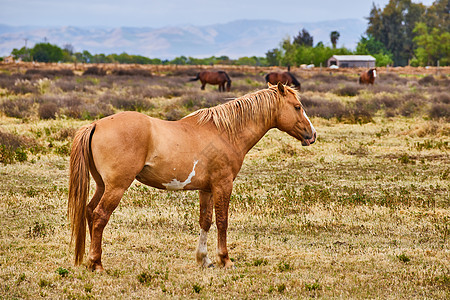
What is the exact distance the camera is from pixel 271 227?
25.2ft

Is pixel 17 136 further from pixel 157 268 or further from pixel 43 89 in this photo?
pixel 43 89

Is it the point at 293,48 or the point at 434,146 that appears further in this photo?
the point at 293,48

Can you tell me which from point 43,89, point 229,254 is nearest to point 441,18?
point 43,89

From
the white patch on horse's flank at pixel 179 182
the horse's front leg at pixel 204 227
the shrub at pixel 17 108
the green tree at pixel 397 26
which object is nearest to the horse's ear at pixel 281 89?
the white patch on horse's flank at pixel 179 182

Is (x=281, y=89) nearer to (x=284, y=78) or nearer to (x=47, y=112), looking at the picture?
(x=47, y=112)

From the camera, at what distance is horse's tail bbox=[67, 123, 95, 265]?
17.9ft

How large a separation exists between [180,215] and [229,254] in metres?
1.80

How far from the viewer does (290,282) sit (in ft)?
17.9

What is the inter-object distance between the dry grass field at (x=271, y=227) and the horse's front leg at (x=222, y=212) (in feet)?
0.49

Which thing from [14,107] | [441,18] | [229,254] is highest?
[441,18]

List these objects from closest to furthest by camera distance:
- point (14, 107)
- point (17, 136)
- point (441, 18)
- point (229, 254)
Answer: point (229, 254), point (17, 136), point (14, 107), point (441, 18)

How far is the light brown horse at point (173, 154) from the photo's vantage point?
5.36 meters

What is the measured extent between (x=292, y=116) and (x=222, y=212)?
1420 millimetres

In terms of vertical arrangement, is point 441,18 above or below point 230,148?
above
